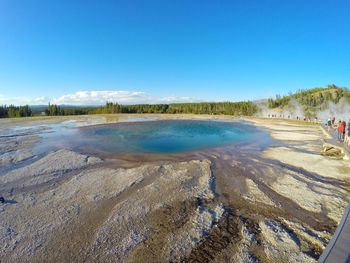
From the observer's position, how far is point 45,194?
7.46 metres

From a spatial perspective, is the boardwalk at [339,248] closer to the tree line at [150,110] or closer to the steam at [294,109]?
the tree line at [150,110]

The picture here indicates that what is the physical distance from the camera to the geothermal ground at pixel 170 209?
15.4ft

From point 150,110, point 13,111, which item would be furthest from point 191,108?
point 13,111

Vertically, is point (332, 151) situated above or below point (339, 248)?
above

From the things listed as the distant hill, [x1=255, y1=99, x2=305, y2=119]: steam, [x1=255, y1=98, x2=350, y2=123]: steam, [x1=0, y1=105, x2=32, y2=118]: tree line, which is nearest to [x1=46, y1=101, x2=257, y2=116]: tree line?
[x1=255, y1=99, x2=305, y2=119]: steam

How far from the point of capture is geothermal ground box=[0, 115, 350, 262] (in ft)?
15.4

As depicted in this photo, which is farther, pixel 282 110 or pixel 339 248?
pixel 282 110

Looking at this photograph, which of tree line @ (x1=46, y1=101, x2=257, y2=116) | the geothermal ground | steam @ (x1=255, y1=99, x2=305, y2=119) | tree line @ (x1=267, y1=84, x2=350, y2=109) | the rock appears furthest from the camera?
tree line @ (x1=267, y1=84, x2=350, y2=109)

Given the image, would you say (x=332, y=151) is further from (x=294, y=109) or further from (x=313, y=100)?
(x=313, y=100)

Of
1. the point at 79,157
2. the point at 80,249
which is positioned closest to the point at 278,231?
the point at 80,249

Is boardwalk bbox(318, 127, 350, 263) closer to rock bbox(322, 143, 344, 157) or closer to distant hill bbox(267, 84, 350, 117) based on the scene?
rock bbox(322, 143, 344, 157)

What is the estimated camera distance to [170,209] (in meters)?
6.43

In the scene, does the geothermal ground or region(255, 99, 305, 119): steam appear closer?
the geothermal ground

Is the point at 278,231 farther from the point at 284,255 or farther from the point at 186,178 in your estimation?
the point at 186,178
